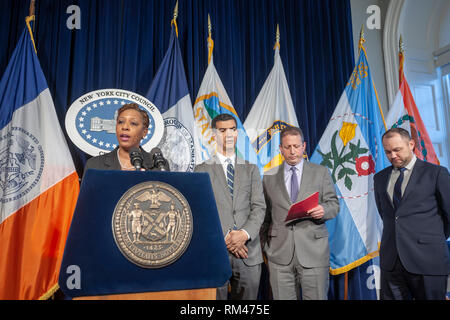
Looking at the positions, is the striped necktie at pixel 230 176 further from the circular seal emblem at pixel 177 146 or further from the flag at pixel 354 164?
the flag at pixel 354 164

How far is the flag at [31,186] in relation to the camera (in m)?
2.57

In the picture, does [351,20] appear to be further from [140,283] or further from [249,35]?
[140,283]

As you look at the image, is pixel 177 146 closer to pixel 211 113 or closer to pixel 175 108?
pixel 175 108

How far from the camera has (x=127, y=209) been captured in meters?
1.19

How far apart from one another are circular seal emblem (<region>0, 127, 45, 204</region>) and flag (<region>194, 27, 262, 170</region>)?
4.23ft

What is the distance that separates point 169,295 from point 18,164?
204cm

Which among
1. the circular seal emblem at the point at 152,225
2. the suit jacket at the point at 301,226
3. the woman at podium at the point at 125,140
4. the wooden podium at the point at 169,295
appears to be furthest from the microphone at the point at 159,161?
Answer: the suit jacket at the point at 301,226

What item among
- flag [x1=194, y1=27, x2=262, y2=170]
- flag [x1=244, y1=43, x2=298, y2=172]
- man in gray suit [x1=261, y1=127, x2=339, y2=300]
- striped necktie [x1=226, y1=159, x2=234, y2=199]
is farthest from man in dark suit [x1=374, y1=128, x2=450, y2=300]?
flag [x1=194, y1=27, x2=262, y2=170]

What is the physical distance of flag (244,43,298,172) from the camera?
3381 mm

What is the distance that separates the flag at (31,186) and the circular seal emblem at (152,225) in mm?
1711

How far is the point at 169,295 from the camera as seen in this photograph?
46.4 inches

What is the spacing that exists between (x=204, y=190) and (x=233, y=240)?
3.15 ft

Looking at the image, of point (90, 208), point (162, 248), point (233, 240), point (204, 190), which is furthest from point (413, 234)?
point (90, 208)

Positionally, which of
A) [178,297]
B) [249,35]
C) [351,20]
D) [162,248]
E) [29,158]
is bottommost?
[178,297]
